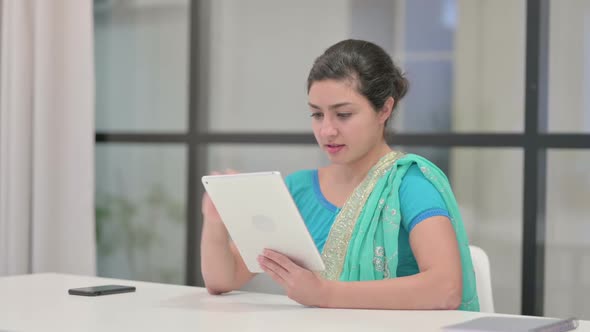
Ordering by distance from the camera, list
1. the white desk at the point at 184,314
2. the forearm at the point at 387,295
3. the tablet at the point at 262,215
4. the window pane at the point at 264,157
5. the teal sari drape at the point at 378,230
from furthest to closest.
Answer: the window pane at the point at 264,157
the teal sari drape at the point at 378,230
the forearm at the point at 387,295
the tablet at the point at 262,215
the white desk at the point at 184,314

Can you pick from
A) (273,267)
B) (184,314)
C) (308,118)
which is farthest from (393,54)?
(184,314)

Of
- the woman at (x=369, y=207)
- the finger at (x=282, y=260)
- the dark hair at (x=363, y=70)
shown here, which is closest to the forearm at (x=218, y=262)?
the woman at (x=369, y=207)

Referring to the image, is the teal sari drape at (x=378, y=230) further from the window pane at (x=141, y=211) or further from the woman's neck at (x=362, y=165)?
the window pane at (x=141, y=211)

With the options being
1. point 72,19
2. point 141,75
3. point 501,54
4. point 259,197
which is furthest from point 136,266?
point 259,197

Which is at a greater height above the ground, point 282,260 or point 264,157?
point 264,157

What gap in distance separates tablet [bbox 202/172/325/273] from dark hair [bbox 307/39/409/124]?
449 millimetres

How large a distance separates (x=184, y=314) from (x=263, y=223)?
0.23 meters

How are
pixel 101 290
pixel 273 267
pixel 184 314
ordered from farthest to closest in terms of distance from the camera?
pixel 101 290
pixel 273 267
pixel 184 314

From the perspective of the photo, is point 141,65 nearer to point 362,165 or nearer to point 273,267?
point 362,165

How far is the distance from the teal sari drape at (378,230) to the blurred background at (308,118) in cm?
111

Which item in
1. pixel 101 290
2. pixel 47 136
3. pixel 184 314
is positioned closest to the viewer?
pixel 184 314

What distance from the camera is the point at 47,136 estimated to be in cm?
367

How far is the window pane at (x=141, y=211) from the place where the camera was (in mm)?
3811

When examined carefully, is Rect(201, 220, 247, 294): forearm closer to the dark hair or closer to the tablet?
the tablet
